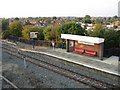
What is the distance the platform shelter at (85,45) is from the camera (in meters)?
16.2

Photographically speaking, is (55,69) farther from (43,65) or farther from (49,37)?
(49,37)

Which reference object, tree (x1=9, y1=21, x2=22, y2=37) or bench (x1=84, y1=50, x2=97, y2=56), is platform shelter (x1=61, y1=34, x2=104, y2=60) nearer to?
bench (x1=84, y1=50, x2=97, y2=56)

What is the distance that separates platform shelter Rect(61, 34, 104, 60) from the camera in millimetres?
16203

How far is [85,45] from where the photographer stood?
61.1 feet

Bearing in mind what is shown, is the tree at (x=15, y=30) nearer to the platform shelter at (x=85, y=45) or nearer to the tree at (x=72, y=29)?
the tree at (x=72, y=29)

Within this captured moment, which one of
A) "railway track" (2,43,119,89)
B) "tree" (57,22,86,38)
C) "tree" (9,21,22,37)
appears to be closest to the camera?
"railway track" (2,43,119,89)

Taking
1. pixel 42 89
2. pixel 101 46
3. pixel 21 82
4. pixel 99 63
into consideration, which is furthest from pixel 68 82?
pixel 101 46

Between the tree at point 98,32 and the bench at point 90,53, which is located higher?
the tree at point 98,32

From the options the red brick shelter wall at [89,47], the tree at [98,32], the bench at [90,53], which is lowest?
the bench at [90,53]

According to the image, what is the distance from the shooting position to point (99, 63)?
49.8 ft

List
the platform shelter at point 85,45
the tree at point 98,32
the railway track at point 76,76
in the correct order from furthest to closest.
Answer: the tree at point 98,32 → the platform shelter at point 85,45 → the railway track at point 76,76

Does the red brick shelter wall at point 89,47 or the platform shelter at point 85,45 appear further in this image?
the red brick shelter wall at point 89,47

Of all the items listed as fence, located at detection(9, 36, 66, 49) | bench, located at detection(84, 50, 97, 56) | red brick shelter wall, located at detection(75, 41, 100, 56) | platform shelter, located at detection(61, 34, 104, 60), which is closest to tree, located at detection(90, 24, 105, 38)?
red brick shelter wall, located at detection(75, 41, 100, 56)

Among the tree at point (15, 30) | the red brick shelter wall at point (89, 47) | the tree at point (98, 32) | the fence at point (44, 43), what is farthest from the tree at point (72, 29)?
Result: the tree at point (15, 30)
